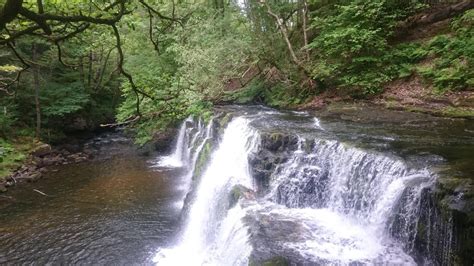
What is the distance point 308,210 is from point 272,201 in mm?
950

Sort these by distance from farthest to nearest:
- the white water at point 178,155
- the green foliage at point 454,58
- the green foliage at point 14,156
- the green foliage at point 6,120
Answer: the green foliage at point 6,120, the white water at point 178,155, the green foliage at point 14,156, the green foliage at point 454,58

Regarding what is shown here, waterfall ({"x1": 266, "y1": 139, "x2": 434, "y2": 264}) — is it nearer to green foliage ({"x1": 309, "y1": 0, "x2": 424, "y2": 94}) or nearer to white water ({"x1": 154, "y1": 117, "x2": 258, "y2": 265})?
white water ({"x1": 154, "y1": 117, "x2": 258, "y2": 265})

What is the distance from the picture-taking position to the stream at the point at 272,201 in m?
6.38

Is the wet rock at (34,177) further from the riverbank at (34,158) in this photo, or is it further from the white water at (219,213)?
the white water at (219,213)

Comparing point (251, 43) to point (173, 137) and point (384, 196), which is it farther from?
point (384, 196)

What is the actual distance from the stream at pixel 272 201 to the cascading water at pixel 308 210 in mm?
26

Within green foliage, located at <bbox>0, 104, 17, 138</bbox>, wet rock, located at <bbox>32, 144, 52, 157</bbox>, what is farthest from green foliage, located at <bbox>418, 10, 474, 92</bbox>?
green foliage, located at <bbox>0, 104, 17, 138</bbox>

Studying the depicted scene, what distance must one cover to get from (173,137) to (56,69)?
8.95 metres

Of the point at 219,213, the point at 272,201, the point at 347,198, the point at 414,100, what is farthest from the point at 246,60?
the point at 347,198

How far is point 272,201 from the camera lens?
8906mm

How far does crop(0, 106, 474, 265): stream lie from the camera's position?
20.9 ft

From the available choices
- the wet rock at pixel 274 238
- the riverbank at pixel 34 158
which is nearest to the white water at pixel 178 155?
the riverbank at pixel 34 158

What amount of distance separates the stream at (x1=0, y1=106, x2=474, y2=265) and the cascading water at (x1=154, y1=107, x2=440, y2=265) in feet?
0.09

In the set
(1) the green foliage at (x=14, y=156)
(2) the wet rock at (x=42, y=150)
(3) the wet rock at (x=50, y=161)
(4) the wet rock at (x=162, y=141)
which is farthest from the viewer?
(4) the wet rock at (x=162, y=141)
